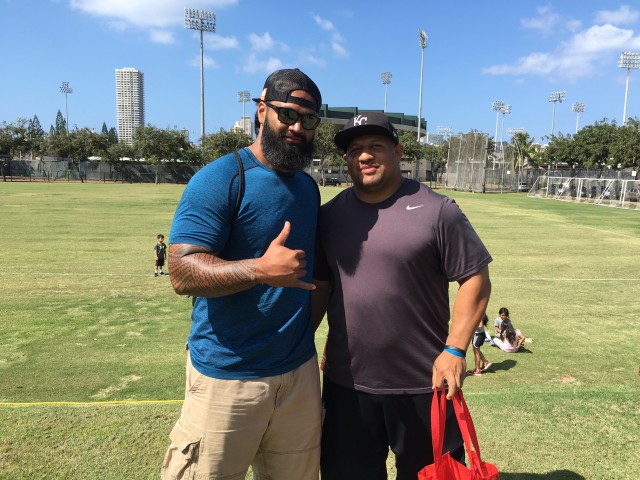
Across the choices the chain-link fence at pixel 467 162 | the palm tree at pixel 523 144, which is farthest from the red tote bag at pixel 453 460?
the palm tree at pixel 523 144

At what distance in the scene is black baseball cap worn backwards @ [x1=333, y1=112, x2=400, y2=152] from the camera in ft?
8.54

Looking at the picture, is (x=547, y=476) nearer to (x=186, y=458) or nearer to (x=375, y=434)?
(x=375, y=434)

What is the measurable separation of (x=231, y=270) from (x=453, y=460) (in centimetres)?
132

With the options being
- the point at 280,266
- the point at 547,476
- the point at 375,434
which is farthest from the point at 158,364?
the point at 280,266

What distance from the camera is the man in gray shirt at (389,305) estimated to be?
2.48m

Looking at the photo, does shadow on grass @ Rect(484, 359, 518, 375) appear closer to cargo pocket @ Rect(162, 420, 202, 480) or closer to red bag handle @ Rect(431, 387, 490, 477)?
red bag handle @ Rect(431, 387, 490, 477)

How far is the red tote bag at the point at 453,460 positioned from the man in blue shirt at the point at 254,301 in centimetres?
60

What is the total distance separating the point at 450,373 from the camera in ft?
7.88

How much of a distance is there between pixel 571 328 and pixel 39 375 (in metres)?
7.62

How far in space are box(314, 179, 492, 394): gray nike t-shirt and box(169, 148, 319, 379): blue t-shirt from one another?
0.29m

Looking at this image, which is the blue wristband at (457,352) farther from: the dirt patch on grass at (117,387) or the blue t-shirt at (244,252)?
the dirt patch on grass at (117,387)

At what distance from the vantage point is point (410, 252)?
246 centimetres

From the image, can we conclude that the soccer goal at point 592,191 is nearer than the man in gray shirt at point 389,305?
No

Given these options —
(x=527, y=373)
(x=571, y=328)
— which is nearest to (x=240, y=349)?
(x=527, y=373)
